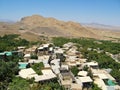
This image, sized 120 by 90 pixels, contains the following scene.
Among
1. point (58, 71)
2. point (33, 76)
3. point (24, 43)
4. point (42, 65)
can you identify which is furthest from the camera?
point (24, 43)

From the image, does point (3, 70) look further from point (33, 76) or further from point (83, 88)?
point (83, 88)

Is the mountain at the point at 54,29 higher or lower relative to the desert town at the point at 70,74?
lower

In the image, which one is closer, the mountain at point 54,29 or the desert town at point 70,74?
the desert town at point 70,74

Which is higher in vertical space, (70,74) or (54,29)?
(70,74)

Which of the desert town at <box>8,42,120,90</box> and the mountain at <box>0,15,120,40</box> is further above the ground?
the desert town at <box>8,42,120,90</box>

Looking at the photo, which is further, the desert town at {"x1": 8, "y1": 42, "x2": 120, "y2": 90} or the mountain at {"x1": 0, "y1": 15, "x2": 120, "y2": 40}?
the mountain at {"x1": 0, "y1": 15, "x2": 120, "y2": 40}

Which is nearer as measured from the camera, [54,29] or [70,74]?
[70,74]

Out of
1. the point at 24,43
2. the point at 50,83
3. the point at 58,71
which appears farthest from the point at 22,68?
the point at 24,43

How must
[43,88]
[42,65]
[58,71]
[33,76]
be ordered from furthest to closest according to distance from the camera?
[42,65] < [58,71] < [33,76] < [43,88]

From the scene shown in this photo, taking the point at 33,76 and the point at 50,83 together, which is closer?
the point at 50,83
